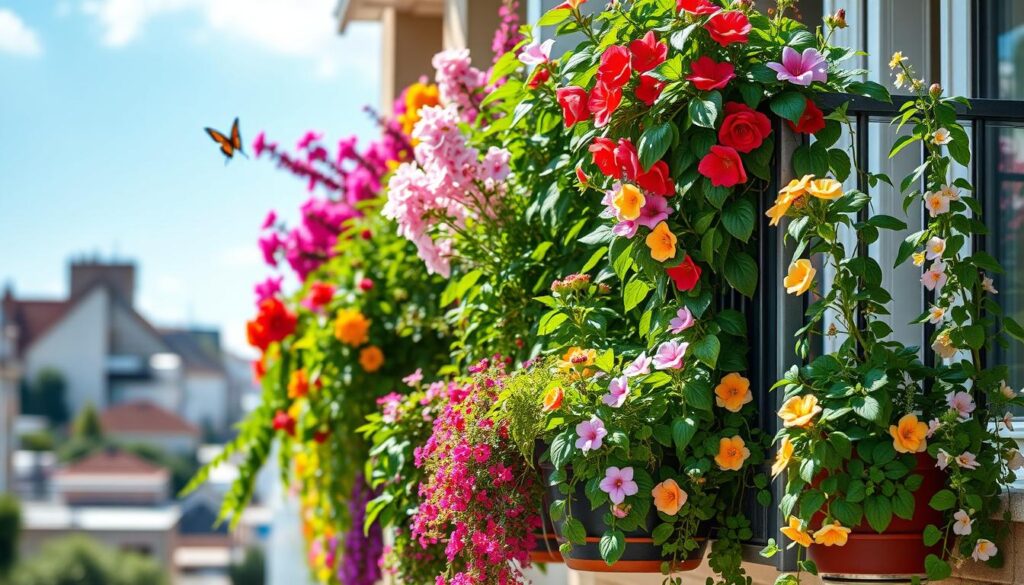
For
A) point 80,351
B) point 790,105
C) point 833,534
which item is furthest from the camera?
point 80,351

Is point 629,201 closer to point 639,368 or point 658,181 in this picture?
point 658,181

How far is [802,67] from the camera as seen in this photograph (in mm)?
2510

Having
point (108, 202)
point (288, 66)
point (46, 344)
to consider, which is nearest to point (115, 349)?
point (46, 344)

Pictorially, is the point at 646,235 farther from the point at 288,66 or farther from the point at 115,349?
the point at 115,349

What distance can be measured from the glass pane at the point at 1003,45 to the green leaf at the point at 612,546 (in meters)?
1.60

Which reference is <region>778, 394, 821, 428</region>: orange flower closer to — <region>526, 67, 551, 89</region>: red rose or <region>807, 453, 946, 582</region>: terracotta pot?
<region>807, 453, 946, 582</region>: terracotta pot

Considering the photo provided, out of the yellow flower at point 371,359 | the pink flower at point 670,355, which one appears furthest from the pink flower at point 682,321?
the yellow flower at point 371,359

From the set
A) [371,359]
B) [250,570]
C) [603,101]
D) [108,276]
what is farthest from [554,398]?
[108,276]

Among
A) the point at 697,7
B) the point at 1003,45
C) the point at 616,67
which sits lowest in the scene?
the point at 616,67

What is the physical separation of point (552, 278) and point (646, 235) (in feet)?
2.89

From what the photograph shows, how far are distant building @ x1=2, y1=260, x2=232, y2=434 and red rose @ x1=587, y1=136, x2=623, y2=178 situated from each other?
88443mm

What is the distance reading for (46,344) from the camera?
289ft

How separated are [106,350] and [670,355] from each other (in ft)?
298

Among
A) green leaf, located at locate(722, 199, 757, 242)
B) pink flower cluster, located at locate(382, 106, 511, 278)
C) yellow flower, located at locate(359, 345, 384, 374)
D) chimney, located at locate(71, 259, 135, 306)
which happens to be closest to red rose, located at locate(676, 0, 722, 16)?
green leaf, located at locate(722, 199, 757, 242)
